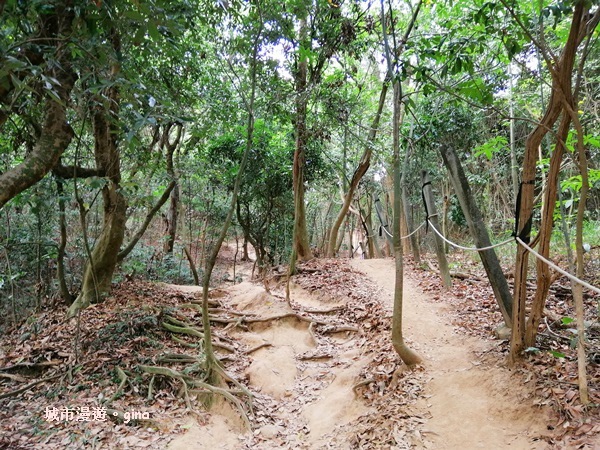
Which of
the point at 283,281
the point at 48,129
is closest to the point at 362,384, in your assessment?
the point at 48,129

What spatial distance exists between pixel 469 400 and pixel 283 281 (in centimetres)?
598

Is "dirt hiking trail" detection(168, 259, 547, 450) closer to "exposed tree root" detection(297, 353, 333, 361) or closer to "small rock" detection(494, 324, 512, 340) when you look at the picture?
"exposed tree root" detection(297, 353, 333, 361)

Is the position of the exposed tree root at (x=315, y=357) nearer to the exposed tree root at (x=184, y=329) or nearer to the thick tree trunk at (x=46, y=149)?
the exposed tree root at (x=184, y=329)

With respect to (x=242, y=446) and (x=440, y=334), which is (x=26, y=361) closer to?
(x=242, y=446)

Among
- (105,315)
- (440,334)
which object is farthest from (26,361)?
(440,334)

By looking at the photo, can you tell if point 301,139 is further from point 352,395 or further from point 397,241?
point 352,395

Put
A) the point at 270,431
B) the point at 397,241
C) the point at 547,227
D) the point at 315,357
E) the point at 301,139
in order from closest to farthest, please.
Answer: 1. the point at 547,227
2. the point at 397,241
3. the point at 270,431
4. the point at 315,357
5. the point at 301,139

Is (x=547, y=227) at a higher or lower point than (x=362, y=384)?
higher

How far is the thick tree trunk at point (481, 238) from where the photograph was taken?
12.8ft

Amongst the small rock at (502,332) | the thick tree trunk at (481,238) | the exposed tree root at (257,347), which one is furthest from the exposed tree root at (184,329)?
the thick tree trunk at (481,238)

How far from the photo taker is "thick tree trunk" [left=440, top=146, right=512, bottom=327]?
390cm

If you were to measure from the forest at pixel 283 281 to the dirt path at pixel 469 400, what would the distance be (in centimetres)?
2

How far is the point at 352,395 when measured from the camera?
4.13 metres

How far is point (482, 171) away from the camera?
12.4 metres
